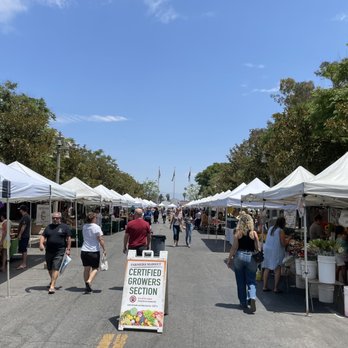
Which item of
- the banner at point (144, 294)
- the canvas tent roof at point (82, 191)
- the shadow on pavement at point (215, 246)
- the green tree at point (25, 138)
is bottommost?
the shadow on pavement at point (215, 246)

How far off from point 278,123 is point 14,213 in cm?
2193

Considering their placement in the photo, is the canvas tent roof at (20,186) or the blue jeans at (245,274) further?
the canvas tent roof at (20,186)

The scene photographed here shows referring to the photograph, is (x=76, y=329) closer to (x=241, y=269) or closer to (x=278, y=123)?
(x=241, y=269)

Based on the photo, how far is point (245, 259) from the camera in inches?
317

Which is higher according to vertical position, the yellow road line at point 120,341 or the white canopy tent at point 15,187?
the white canopy tent at point 15,187

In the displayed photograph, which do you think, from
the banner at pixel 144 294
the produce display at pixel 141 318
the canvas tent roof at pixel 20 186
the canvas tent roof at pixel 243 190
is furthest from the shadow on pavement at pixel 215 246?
the produce display at pixel 141 318

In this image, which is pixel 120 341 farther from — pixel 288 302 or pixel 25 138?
pixel 25 138

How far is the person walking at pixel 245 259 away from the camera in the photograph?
26.4 ft

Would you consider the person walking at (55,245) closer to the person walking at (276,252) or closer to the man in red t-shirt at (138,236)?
the man in red t-shirt at (138,236)

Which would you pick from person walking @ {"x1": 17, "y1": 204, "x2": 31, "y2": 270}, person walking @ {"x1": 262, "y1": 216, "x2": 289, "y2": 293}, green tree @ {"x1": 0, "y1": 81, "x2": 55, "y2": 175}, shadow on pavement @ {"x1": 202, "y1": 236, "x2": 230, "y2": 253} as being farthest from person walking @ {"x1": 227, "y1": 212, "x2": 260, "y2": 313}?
green tree @ {"x1": 0, "y1": 81, "x2": 55, "y2": 175}

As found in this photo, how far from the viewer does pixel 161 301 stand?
673 cm

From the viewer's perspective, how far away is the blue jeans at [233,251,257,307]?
8.02m

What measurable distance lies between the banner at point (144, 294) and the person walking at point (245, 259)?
1.66m

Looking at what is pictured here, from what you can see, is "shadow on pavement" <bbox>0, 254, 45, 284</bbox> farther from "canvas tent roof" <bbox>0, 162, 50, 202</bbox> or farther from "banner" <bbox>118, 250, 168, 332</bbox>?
"banner" <bbox>118, 250, 168, 332</bbox>
